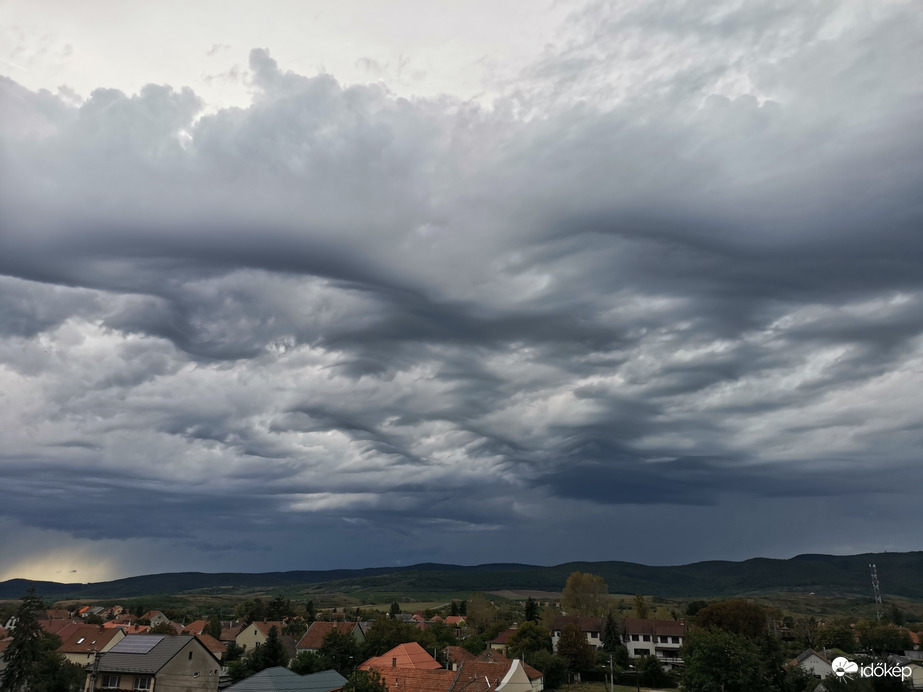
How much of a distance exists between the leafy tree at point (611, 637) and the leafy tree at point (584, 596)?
3616cm

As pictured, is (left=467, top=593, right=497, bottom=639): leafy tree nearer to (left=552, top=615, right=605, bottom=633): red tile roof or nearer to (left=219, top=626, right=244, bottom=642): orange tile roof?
(left=552, top=615, right=605, bottom=633): red tile roof

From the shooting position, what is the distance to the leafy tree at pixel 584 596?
179250mm

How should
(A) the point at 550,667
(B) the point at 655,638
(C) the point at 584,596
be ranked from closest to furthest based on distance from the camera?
1. (A) the point at 550,667
2. (B) the point at 655,638
3. (C) the point at 584,596

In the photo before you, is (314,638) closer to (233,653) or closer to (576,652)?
(233,653)

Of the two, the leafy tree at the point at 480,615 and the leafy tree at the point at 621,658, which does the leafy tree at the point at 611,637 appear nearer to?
the leafy tree at the point at 621,658

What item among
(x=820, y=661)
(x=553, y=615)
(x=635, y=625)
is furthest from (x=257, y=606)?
(x=820, y=661)

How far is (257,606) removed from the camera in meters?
192

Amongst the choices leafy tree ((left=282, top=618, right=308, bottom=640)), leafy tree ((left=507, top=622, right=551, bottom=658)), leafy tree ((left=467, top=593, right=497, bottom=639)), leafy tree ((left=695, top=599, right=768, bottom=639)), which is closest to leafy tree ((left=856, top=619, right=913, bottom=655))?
leafy tree ((left=695, top=599, right=768, bottom=639))

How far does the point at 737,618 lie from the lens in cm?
13075

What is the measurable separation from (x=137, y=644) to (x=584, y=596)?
12377 centimetres

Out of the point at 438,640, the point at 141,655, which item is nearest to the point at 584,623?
the point at 438,640

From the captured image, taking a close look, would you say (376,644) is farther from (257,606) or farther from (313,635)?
(257,606)

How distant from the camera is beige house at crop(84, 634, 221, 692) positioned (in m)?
83.0

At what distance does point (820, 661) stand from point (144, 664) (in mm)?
99837
